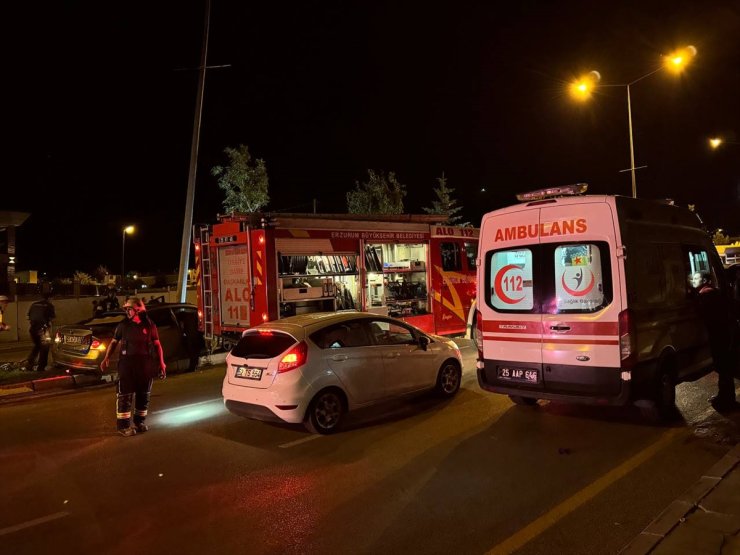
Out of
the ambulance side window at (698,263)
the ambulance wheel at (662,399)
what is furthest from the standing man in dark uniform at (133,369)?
the ambulance side window at (698,263)

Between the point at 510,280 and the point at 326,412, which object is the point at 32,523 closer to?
the point at 326,412

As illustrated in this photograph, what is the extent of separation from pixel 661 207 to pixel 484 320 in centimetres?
249

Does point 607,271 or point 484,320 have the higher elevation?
point 607,271

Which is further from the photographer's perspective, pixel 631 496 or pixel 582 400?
pixel 582 400

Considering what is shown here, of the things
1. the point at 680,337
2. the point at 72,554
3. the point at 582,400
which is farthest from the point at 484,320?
the point at 72,554

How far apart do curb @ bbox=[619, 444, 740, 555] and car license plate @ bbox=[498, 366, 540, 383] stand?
1975 mm

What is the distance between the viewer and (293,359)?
673 cm

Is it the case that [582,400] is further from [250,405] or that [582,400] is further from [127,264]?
[127,264]

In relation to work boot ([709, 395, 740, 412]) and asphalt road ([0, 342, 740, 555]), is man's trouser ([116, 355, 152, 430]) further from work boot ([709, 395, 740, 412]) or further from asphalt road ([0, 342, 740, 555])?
work boot ([709, 395, 740, 412])

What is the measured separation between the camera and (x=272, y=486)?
17.5 feet

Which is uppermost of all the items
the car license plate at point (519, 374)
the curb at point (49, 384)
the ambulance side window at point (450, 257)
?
the ambulance side window at point (450, 257)

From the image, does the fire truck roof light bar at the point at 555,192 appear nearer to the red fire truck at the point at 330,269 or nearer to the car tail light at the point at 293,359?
the car tail light at the point at 293,359

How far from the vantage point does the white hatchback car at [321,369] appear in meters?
6.70

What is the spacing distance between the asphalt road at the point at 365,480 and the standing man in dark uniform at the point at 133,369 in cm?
24
